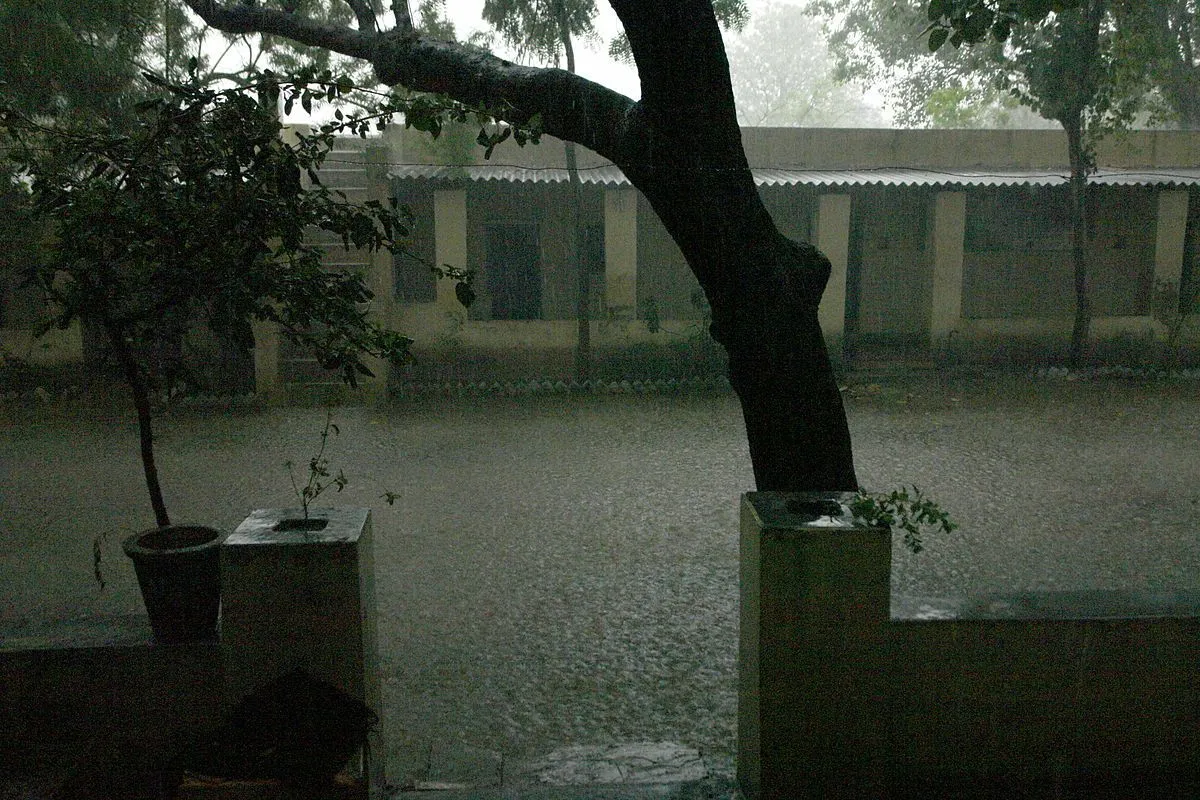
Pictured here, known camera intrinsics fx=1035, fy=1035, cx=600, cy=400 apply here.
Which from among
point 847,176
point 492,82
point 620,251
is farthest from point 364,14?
point 847,176

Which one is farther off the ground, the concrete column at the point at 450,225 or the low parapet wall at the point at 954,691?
the concrete column at the point at 450,225

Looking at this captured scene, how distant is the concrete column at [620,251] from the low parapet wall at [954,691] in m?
11.5

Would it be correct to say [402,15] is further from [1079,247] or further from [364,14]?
[1079,247]

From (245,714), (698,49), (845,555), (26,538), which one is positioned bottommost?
(26,538)

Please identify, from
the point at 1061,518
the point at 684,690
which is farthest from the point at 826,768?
the point at 1061,518

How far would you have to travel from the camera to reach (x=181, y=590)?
132 inches

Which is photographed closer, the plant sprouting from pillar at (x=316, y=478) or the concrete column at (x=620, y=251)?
the plant sprouting from pillar at (x=316, y=478)

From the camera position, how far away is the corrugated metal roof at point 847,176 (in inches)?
550

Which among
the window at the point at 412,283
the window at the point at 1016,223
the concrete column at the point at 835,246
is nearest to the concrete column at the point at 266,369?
the window at the point at 412,283

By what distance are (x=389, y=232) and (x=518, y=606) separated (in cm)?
258

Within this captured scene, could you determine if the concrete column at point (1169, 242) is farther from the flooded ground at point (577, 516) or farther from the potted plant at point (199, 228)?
the potted plant at point (199, 228)

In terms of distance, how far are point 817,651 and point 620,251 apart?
11995 mm

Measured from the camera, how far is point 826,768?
10.2 feet

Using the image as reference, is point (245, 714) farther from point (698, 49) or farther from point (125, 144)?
point (698, 49)
